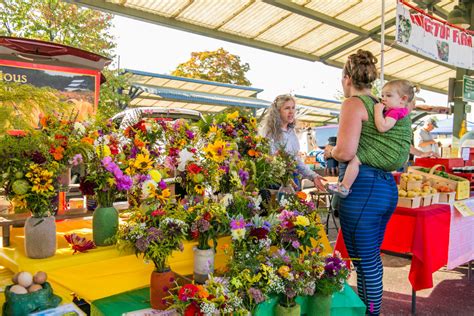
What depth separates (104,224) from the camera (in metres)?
1.74

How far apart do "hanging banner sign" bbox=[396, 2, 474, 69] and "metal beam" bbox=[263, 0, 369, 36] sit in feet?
4.25

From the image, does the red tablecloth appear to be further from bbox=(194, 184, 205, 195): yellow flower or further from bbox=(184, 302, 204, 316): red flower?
bbox=(184, 302, 204, 316): red flower

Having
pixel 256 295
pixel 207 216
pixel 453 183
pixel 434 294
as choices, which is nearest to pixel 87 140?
pixel 207 216

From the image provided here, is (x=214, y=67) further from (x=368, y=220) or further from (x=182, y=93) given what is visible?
(x=368, y=220)

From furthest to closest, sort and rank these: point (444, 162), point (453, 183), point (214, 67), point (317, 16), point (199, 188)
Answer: point (214, 67) → point (317, 16) → point (444, 162) → point (453, 183) → point (199, 188)

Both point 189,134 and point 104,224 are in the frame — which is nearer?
point 104,224

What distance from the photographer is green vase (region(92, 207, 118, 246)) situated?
173cm

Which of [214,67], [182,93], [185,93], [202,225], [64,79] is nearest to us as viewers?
[202,225]

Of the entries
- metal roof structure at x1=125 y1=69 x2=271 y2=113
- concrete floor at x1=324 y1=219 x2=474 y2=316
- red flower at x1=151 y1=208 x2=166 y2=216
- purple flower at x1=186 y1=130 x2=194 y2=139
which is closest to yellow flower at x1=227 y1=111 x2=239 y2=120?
purple flower at x1=186 y1=130 x2=194 y2=139

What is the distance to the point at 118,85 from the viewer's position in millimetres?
8273

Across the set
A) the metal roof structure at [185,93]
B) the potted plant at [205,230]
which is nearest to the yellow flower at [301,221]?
the potted plant at [205,230]

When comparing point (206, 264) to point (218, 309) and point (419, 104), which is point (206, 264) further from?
point (419, 104)

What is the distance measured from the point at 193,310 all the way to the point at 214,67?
71.3 feet

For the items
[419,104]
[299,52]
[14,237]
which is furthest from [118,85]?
[14,237]
